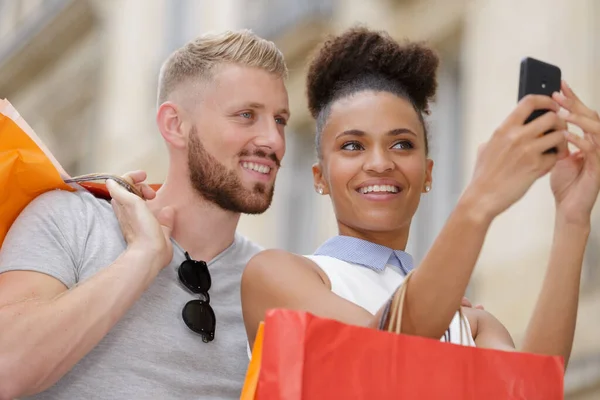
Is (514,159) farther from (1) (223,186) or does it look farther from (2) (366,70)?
(1) (223,186)

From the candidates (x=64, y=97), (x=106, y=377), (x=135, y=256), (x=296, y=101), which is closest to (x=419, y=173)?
(x=135, y=256)

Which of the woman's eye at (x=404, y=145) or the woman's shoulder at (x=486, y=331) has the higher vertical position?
the woman's eye at (x=404, y=145)

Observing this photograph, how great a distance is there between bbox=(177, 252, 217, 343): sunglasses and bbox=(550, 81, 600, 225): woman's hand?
0.80 meters

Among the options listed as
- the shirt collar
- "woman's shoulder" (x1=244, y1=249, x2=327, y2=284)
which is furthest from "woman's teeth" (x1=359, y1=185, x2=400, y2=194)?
"woman's shoulder" (x1=244, y1=249, x2=327, y2=284)

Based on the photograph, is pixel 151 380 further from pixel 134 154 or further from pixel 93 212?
pixel 134 154

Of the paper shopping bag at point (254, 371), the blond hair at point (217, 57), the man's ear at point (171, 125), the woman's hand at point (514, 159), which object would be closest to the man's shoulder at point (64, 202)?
the man's ear at point (171, 125)

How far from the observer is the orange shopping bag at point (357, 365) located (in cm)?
154

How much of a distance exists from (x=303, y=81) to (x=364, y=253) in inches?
159

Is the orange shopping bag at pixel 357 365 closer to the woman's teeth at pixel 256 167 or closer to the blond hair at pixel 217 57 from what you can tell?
the woman's teeth at pixel 256 167

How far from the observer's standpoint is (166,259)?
223cm

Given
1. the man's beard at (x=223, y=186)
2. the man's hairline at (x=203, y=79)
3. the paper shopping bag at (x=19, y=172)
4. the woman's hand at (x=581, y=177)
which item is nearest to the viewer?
the woman's hand at (x=581, y=177)

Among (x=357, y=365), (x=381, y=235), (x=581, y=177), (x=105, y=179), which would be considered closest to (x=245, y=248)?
(x=105, y=179)

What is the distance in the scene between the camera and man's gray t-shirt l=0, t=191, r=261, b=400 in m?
2.18

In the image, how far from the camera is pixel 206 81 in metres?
2.66
